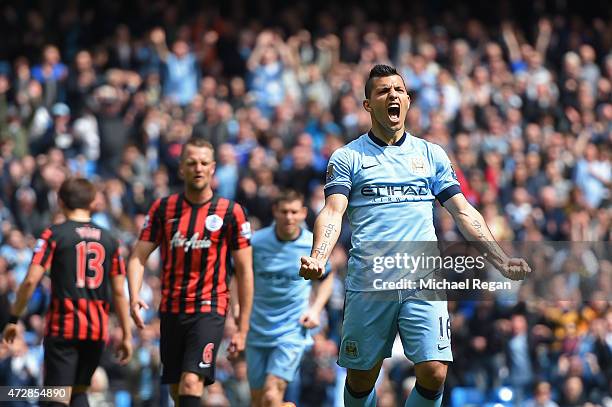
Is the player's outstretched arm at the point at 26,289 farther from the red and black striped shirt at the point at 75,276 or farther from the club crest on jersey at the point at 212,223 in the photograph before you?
the club crest on jersey at the point at 212,223

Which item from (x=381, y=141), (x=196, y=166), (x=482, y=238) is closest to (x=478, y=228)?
(x=482, y=238)

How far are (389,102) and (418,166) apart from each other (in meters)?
0.48

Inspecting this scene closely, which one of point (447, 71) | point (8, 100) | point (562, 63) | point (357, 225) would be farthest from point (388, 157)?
point (562, 63)

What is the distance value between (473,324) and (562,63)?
8646 mm

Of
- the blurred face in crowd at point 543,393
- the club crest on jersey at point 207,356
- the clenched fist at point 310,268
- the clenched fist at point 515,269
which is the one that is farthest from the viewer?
the blurred face in crowd at point 543,393

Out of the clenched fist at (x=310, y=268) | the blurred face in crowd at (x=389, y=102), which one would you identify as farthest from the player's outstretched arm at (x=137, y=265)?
the clenched fist at (x=310, y=268)

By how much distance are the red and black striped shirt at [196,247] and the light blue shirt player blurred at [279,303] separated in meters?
1.40

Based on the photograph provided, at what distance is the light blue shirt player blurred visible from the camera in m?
11.1

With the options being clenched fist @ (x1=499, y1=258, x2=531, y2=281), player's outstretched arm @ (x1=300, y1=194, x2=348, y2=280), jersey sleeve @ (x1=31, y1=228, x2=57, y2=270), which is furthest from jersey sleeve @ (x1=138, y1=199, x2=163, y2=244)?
clenched fist @ (x1=499, y1=258, x2=531, y2=281)

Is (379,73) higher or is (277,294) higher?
(379,73)

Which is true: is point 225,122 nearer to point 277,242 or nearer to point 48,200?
point 48,200

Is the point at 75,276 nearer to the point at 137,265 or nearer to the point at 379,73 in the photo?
the point at 137,265

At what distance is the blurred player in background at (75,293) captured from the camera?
32.3 ft

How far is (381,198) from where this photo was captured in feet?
27.0
